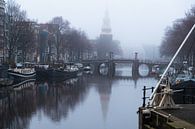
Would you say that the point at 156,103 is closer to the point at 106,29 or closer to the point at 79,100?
the point at 79,100

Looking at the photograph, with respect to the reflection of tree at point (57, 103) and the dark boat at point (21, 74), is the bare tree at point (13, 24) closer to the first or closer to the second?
the dark boat at point (21, 74)

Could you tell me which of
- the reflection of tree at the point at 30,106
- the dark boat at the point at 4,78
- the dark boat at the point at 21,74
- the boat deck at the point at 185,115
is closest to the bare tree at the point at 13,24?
the dark boat at the point at 21,74

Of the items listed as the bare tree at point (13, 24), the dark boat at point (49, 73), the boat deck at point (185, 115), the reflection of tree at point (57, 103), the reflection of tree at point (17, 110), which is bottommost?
the reflection of tree at point (57, 103)

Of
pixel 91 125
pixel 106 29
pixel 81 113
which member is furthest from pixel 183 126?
pixel 106 29

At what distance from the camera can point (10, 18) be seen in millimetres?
65062

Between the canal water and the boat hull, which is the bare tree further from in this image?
the canal water

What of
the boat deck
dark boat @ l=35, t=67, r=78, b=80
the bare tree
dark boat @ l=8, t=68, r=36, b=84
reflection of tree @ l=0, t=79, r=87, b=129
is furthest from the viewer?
dark boat @ l=35, t=67, r=78, b=80

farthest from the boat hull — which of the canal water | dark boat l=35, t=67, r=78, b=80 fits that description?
the canal water

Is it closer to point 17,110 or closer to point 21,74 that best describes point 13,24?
point 21,74

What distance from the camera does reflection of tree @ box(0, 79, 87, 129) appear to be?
27.1 m

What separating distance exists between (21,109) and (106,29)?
150 m

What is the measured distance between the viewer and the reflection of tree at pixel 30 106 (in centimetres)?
2711

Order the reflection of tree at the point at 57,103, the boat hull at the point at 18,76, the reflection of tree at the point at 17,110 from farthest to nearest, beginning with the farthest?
the boat hull at the point at 18,76, the reflection of tree at the point at 57,103, the reflection of tree at the point at 17,110

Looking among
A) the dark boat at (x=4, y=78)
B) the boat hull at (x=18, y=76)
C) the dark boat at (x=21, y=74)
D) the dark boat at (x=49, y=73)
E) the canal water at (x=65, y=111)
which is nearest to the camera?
the canal water at (x=65, y=111)
